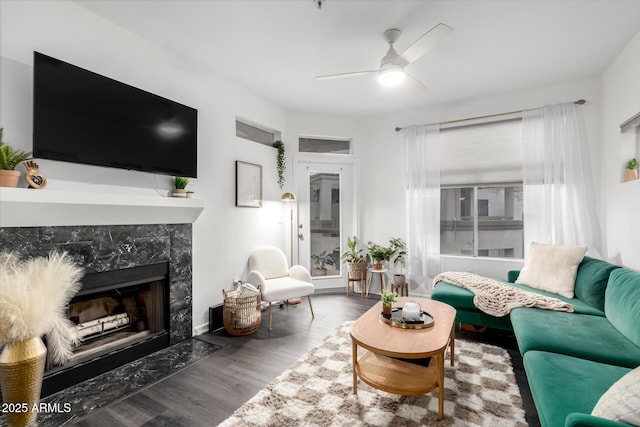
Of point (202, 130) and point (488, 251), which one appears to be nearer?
point (202, 130)

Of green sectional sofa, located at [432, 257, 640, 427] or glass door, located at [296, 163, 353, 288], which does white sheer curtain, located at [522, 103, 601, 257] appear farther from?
glass door, located at [296, 163, 353, 288]

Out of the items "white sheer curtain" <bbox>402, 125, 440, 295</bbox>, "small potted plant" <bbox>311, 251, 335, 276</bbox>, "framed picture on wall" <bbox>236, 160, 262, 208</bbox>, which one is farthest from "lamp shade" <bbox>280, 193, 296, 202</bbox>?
"white sheer curtain" <bbox>402, 125, 440, 295</bbox>

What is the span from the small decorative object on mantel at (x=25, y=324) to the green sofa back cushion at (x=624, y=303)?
306cm

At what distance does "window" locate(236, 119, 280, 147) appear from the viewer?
3.88 metres

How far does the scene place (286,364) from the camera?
2.49m

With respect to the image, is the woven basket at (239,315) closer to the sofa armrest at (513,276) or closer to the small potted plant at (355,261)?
the small potted plant at (355,261)

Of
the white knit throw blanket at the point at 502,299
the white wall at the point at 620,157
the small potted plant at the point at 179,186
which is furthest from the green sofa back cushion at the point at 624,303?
the small potted plant at the point at 179,186

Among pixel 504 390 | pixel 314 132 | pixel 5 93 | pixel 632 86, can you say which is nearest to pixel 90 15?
pixel 5 93

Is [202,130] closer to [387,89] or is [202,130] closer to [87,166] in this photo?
[87,166]

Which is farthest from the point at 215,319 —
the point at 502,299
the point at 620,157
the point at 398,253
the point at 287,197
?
the point at 620,157

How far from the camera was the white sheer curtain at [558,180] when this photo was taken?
345 cm

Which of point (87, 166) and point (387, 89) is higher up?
point (387, 89)

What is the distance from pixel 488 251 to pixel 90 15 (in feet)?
16.1

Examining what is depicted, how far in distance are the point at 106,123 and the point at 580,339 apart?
366 centimetres
